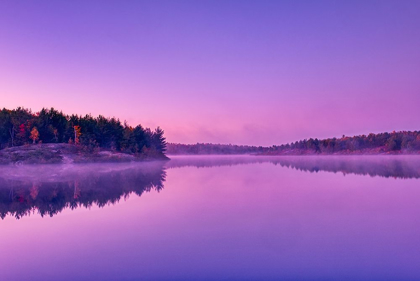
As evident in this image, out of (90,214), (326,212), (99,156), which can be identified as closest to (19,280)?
(90,214)

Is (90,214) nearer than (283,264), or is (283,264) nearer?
(283,264)

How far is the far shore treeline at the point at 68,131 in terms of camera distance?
72.2 meters

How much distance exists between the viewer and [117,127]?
94312 millimetres

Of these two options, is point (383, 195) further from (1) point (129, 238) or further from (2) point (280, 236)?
(1) point (129, 238)

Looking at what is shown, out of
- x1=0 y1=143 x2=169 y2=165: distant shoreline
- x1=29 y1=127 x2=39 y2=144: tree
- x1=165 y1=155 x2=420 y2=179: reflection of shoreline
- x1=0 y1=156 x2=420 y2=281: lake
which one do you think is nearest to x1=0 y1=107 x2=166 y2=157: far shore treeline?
x1=29 y1=127 x2=39 y2=144: tree

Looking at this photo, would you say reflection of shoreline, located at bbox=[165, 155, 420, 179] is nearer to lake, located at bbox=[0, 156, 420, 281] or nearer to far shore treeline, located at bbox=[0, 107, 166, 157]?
far shore treeline, located at bbox=[0, 107, 166, 157]

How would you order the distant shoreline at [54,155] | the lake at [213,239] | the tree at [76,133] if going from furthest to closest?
the tree at [76,133] < the distant shoreline at [54,155] < the lake at [213,239]

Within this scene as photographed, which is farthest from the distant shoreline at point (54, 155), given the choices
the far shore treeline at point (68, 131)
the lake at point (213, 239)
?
the lake at point (213, 239)

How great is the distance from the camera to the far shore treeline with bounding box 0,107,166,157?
237ft

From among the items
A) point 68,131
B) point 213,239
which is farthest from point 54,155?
point 213,239

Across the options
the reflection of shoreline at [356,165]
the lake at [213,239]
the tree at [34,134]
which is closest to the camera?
the lake at [213,239]

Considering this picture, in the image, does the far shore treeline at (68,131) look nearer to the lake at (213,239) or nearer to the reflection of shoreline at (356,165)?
the reflection of shoreline at (356,165)

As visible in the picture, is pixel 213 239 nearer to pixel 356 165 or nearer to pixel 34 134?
pixel 356 165

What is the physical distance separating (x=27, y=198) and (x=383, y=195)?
2563 cm
